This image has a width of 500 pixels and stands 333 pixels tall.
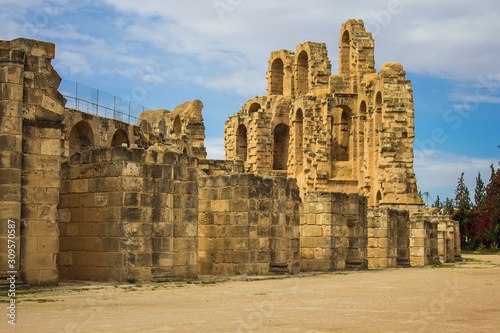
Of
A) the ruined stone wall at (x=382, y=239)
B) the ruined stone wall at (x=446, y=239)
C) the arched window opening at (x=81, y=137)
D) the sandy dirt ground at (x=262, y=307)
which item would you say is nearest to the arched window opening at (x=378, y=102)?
the ruined stone wall at (x=446, y=239)

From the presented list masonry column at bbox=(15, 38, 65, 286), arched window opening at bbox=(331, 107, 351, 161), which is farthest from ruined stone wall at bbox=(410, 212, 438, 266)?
arched window opening at bbox=(331, 107, 351, 161)

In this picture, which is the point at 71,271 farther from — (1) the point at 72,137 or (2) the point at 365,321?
(1) the point at 72,137

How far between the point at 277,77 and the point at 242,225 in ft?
123

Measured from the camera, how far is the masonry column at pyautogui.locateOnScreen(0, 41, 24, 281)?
14.0 meters

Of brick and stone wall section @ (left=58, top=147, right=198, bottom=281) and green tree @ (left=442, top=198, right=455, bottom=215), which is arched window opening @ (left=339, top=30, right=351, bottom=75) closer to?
green tree @ (left=442, top=198, right=455, bottom=215)

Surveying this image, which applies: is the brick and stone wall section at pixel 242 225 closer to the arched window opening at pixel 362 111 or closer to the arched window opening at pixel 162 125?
the arched window opening at pixel 362 111

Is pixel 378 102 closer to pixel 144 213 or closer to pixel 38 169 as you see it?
pixel 144 213

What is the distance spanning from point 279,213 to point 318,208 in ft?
9.53

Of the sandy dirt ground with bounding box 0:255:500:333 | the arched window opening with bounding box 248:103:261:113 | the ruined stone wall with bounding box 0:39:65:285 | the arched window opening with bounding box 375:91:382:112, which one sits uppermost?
the arched window opening with bounding box 248:103:261:113

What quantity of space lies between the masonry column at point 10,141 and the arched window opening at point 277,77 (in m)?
41.7

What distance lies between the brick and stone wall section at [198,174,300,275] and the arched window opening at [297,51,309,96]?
33.5m

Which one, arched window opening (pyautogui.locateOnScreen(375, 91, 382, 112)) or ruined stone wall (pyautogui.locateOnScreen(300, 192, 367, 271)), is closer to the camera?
ruined stone wall (pyautogui.locateOnScreen(300, 192, 367, 271))

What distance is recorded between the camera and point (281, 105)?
171 ft

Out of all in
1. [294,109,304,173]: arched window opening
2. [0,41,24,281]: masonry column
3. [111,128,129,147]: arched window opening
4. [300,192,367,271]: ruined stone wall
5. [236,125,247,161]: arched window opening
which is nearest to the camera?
[0,41,24,281]: masonry column
